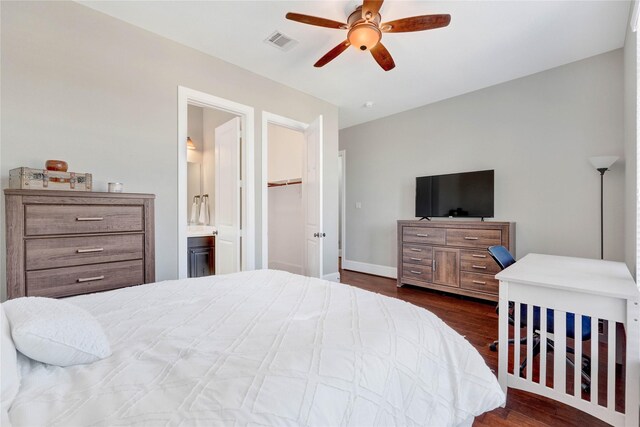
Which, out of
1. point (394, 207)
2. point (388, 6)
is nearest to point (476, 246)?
point (394, 207)

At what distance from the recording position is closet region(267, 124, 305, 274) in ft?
14.5

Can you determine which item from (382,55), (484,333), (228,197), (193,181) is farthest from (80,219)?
(484,333)

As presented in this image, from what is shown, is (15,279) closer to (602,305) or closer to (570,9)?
(602,305)

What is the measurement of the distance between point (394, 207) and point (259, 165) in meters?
2.38

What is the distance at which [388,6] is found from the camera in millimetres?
2193

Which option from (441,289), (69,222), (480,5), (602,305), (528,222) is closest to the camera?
(602,305)

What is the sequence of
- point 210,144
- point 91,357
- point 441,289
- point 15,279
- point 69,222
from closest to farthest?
point 91,357
point 15,279
point 69,222
point 441,289
point 210,144

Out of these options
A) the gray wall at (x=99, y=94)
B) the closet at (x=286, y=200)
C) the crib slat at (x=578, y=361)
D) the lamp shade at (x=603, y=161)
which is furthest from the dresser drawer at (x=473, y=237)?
the gray wall at (x=99, y=94)

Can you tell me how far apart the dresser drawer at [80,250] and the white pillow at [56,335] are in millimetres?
1051

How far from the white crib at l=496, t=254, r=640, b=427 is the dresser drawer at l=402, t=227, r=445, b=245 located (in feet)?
5.58

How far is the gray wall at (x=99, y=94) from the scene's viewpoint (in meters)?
1.97

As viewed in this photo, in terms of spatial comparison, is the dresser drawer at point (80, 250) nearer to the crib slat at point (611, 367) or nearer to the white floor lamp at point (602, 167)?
the crib slat at point (611, 367)

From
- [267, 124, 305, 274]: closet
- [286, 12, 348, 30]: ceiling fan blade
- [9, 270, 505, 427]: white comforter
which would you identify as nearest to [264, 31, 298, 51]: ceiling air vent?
[286, 12, 348, 30]: ceiling fan blade

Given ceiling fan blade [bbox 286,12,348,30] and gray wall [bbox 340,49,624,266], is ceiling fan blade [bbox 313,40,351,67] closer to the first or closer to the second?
ceiling fan blade [bbox 286,12,348,30]
